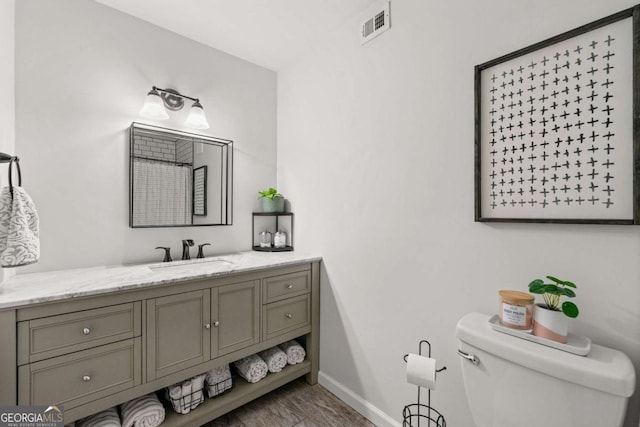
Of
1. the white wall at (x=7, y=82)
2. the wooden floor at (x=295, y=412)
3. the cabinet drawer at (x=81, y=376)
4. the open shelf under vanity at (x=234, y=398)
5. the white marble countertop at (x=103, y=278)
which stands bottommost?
the wooden floor at (x=295, y=412)

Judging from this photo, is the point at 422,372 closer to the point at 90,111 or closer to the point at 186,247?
the point at 186,247

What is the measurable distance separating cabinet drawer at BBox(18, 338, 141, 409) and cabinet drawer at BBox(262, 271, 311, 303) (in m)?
0.72

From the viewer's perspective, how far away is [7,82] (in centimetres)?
141

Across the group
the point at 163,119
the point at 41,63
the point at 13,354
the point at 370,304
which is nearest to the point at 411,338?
the point at 370,304

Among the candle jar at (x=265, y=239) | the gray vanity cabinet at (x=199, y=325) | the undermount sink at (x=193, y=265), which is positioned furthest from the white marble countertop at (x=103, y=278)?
the candle jar at (x=265, y=239)

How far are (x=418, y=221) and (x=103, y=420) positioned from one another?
6.05 feet

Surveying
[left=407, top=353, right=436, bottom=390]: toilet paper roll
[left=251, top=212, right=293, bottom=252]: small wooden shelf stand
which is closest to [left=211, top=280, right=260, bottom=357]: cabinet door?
[left=251, top=212, right=293, bottom=252]: small wooden shelf stand

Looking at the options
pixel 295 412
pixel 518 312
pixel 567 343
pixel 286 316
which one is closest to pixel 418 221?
pixel 518 312

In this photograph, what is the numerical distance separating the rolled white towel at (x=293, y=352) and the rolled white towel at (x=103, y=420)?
1003mm

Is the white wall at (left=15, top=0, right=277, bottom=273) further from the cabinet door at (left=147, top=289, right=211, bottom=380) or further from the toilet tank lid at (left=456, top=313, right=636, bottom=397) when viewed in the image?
the toilet tank lid at (left=456, top=313, right=636, bottom=397)

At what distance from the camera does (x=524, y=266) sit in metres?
1.17

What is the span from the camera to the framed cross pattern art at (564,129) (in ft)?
3.11

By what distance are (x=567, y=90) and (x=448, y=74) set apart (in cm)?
51

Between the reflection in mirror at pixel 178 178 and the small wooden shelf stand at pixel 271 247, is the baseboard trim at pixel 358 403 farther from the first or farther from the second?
the reflection in mirror at pixel 178 178
